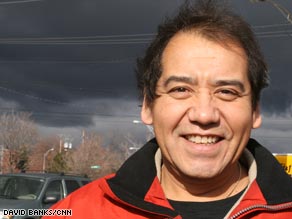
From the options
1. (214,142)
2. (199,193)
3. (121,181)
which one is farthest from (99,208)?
(214,142)

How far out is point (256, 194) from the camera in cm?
223

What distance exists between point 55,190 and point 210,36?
1022 cm

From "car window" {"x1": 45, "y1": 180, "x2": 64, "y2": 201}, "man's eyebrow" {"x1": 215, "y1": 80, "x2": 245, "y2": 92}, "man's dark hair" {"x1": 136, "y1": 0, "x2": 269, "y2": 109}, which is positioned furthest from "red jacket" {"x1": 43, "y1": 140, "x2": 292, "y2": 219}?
"car window" {"x1": 45, "y1": 180, "x2": 64, "y2": 201}

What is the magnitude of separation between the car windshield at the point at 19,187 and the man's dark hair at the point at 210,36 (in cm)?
911

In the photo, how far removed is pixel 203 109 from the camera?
2188mm

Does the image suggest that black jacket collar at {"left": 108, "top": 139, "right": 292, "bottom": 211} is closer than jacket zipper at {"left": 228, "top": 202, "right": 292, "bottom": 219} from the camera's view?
No

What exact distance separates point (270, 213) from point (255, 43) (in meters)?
0.88

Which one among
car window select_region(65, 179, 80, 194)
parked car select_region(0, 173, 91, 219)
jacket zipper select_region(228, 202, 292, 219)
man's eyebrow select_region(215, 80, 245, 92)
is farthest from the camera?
car window select_region(65, 179, 80, 194)

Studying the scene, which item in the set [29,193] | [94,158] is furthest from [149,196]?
[94,158]

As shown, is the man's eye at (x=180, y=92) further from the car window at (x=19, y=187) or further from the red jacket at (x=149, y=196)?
the car window at (x=19, y=187)

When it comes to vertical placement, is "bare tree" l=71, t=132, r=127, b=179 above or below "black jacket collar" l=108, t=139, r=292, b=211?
below

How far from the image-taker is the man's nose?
217 centimetres

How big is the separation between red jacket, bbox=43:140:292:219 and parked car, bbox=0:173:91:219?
801 centimetres

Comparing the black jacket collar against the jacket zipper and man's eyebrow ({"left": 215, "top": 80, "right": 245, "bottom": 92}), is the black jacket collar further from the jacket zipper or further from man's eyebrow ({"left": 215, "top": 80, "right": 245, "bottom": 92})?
man's eyebrow ({"left": 215, "top": 80, "right": 245, "bottom": 92})
